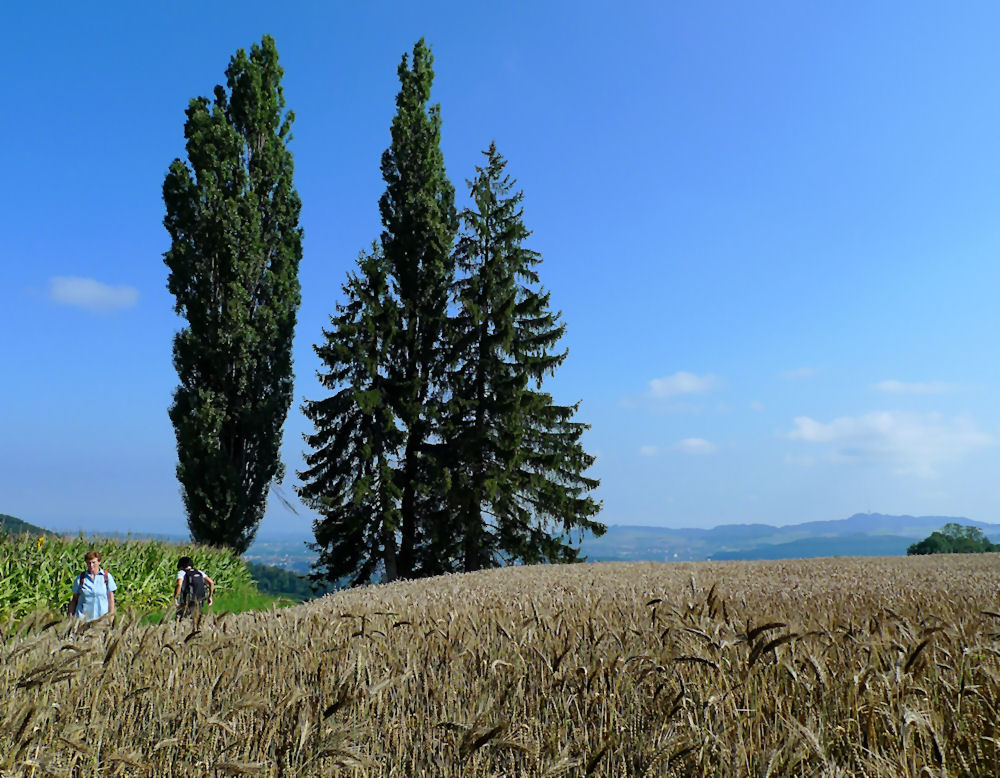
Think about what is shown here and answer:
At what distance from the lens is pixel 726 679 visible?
10.5 ft

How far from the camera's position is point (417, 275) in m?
25.5

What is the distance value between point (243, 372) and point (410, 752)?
2193 centimetres

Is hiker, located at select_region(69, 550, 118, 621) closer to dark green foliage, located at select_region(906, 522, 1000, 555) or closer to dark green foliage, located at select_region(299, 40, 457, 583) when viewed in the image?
dark green foliage, located at select_region(299, 40, 457, 583)

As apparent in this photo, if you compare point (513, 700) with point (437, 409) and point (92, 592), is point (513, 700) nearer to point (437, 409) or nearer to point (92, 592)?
point (92, 592)

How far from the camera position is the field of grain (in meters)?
2.58

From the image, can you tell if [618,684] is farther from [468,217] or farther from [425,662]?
[468,217]

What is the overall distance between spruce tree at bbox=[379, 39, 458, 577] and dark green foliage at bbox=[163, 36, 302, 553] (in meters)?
4.36

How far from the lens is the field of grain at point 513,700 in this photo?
258 cm

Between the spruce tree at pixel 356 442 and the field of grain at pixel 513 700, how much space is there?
1829 centimetres

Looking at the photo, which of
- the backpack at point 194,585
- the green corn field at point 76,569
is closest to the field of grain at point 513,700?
the backpack at point 194,585

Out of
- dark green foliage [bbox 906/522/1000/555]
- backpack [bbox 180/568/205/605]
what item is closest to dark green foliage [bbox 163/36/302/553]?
backpack [bbox 180/568/205/605]

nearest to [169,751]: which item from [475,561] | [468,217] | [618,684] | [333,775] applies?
[333,775]

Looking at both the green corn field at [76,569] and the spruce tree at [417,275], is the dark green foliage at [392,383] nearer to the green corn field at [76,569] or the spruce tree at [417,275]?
the spruce tree at [417,275]

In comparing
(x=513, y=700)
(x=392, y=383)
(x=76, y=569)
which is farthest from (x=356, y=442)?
(x=513, y=700)
